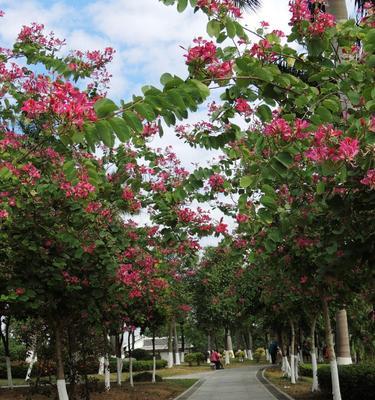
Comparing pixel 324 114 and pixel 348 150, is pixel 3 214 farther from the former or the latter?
pixel 348 150

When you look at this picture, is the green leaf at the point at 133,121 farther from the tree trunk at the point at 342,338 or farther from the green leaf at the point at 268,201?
the tree trunk at the point at 342,338

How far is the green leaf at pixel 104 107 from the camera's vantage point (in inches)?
125

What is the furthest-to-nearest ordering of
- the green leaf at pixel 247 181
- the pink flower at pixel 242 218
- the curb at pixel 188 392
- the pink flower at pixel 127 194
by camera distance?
the curb at pixel 188 392 → the pink flower at pixel 127 194 → the pink flower at pixel 242 218 → the green leaf at pixel 247 181

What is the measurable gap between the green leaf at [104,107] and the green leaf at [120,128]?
0.18ft

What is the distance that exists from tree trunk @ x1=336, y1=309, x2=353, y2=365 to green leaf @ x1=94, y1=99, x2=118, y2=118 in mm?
12148

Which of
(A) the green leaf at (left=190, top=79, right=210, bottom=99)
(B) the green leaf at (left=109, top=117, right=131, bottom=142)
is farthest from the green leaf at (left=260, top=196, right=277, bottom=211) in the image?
(B) the green leaf at (left=109, top=117, right=131, bottom=142)

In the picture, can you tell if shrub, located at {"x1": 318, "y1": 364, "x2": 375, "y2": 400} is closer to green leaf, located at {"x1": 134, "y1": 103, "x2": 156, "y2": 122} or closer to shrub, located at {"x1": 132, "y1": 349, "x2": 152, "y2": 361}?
green leaf, located at {"x1": 134, "y1": 103, "x2": 156, "y2": 122}

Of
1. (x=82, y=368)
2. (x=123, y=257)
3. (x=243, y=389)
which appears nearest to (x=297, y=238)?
(x=123, y=257)

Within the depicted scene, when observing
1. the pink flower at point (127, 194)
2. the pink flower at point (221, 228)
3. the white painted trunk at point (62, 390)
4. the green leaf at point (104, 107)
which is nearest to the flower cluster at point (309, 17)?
the green leaf at point (104, 107)

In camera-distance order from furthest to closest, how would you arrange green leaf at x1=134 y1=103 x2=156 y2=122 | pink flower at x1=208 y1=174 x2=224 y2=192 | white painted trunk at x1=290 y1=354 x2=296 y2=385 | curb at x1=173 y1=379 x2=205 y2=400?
white painted trunk at x1=290 y1=354 x2=296 y2=385 → curb at x1=173 y1=379 x2=205 y2=400 → pink flower at x1=208 y1=174 x2=224 y2=192 → green leaf at x1=134 y1=103 x2=156 y2=122

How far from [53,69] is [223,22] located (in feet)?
12.2

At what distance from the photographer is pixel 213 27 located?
476 centimetres

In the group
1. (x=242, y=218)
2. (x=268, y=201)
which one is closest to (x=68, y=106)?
(x=268, y=201)

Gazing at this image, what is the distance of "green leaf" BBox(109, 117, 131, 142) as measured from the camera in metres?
3.18
